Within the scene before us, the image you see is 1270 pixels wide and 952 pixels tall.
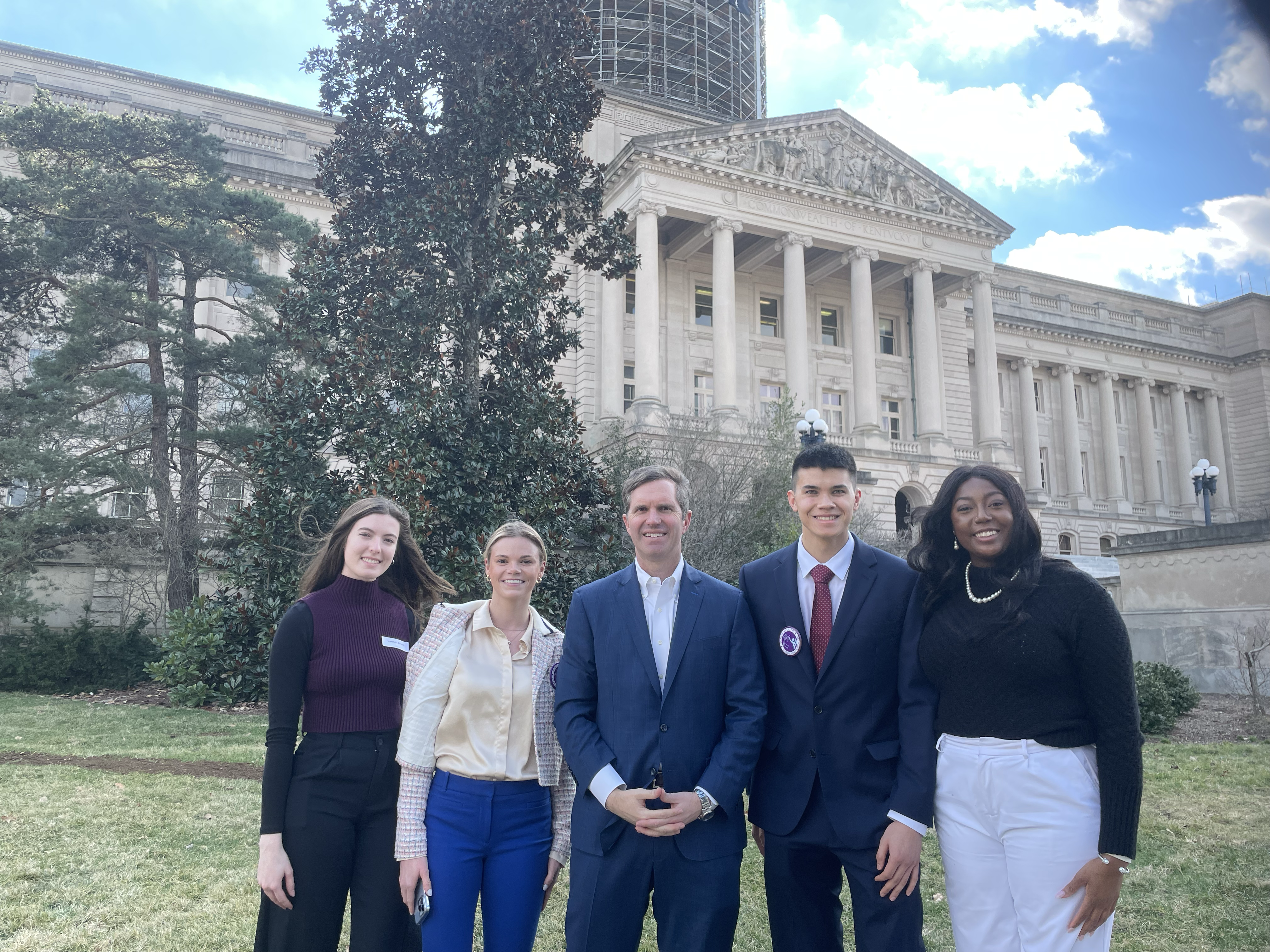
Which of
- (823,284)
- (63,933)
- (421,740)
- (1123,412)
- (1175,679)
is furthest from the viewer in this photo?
(1123,412)

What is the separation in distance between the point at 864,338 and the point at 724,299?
26.0 ft

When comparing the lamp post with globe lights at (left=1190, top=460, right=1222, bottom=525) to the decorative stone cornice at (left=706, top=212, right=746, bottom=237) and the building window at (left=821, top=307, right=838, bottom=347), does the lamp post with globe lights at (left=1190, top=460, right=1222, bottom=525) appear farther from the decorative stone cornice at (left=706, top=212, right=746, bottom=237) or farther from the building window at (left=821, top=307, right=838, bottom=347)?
the decorative stone cornice at (left=706, top=212, right=746, bottom=237)

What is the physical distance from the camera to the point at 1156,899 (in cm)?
605

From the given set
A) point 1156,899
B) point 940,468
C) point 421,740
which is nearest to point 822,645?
point 421,740

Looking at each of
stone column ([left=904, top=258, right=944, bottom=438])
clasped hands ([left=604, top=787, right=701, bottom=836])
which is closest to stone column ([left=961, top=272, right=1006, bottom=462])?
stone column ([left=904, top=258, right=944, bottom=438])

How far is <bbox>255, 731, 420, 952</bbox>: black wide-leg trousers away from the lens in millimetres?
3527

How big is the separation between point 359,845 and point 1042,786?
114 inches

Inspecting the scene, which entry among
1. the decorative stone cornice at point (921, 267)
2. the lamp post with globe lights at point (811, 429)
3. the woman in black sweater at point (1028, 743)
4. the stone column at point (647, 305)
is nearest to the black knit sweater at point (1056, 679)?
the woman in black sweater at point (1028, 743)

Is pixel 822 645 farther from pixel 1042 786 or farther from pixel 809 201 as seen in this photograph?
pixel 809 201

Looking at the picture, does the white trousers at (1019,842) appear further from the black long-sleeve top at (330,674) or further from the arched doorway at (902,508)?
the arched doorway at (902,508)

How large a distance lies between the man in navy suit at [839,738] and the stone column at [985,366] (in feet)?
149

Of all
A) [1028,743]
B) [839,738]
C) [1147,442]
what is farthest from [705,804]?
[1147,442]

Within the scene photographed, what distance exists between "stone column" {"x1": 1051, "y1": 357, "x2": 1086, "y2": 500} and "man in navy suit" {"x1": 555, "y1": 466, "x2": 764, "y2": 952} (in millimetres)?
60256

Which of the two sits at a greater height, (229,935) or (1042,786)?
(1042,786)
